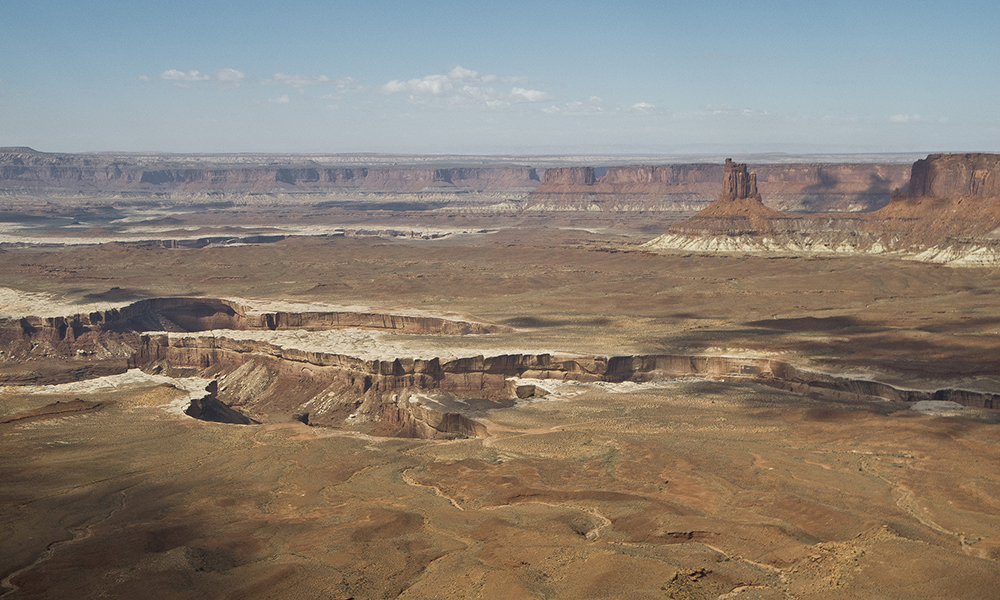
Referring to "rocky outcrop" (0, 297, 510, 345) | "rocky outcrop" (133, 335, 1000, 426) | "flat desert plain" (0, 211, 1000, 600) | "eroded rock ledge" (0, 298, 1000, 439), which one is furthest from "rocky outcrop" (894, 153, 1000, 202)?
"eroded rock ledge" (0, 298, 1000, 439)

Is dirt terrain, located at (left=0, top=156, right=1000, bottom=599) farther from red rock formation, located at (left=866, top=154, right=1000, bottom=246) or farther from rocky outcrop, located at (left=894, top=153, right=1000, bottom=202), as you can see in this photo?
rocky outcrop, located at (left=894, top=153, right=1000, bottom=202)

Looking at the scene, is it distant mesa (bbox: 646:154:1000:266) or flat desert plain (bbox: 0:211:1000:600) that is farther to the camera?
distant mesa (bbox: 646:154:1000:266)

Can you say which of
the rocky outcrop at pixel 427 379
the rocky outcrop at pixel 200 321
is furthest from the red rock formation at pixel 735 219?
the rocky outcrop at pixel 427 379

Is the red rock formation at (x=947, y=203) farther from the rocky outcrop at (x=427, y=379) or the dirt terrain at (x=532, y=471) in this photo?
the rocky outcrop at (x=427, y=379)

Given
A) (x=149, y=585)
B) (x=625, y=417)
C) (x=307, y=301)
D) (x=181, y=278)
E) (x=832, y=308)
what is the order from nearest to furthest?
1. (x=149, y=585)
2. (x=625, y=417)
3. (x=832, y=308)
4. (x=307, y=301)
5. (x=181, y=278)

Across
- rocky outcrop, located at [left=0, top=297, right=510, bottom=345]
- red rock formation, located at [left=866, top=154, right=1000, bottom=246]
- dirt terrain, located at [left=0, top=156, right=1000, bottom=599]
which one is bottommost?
rocky outcrop, located at [left=0, top=297, right=510, bottom=345]

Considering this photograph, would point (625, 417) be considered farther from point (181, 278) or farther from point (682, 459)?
point (181, 278)

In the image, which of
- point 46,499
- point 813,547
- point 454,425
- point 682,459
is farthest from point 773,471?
point 46,499

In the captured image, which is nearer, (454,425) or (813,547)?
(813,547)

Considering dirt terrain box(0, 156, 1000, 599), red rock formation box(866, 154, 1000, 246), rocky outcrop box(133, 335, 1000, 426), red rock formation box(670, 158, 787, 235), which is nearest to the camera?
dirt terrain box(0, 156, 1000, 599)
